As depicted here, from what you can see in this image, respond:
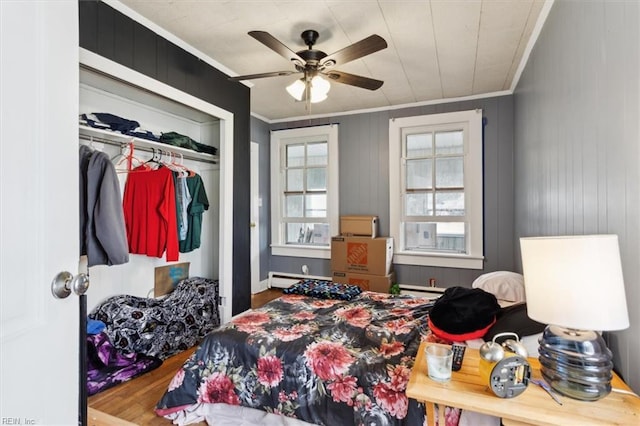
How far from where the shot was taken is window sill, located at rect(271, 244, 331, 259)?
4.63 meters

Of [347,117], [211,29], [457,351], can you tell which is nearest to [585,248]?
[457,351]

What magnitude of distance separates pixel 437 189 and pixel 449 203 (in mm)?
225

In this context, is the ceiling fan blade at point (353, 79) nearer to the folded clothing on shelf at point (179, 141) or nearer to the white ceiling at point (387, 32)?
the white ceiling at point (387, 32)

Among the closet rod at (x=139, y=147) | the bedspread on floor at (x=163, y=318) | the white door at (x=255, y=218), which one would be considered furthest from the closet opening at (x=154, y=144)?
the white door at (x=255, y=218)

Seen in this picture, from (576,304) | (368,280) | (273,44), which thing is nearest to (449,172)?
(368,280)

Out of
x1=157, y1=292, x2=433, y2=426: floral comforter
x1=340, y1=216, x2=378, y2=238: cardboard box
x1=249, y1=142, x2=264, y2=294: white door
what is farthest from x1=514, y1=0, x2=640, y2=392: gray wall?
x1=249, y1=142, x2=264, y2=294: white door

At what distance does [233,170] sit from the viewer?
327 cm

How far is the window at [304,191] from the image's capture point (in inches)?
182

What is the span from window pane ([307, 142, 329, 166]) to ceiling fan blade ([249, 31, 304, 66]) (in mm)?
2291

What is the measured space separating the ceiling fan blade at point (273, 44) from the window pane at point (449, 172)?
7.86 ft

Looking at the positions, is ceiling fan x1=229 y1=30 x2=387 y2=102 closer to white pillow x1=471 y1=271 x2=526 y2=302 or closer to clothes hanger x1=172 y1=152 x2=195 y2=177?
clothes hanger x1=172 y1=152 x2=195 y2=177

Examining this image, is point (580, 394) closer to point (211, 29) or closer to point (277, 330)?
point (277, 330)

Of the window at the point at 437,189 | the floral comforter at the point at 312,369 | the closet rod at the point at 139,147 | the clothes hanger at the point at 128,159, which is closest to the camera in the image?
the floral comforter at the point at 312,369

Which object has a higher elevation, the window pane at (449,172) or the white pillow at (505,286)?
the window pane at (449,172)
